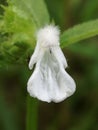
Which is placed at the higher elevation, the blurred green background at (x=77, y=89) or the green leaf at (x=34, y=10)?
the green leaf at (x=34, y=10)

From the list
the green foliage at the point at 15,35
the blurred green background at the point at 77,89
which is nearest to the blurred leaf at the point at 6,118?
the blurred green background at the point at 77,89

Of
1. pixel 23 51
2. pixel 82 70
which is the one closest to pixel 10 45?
pixel 23 51

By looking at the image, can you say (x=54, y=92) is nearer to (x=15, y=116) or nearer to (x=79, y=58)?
(x=15, y=116)

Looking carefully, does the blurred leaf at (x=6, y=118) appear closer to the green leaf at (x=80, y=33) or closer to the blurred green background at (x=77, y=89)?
the blurred green background at (x=77, y=89)

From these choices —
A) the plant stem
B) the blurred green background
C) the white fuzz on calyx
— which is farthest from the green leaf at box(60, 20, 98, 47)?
the blurred green background

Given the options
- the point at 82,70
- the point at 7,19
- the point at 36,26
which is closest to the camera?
the point at 7,19

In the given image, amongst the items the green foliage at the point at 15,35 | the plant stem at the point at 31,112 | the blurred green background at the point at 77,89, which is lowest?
the blurred green background at the point at 77,89

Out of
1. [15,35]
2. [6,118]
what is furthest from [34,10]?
[6,118]

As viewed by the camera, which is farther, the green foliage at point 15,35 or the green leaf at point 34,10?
the green leaf at point 34,10
